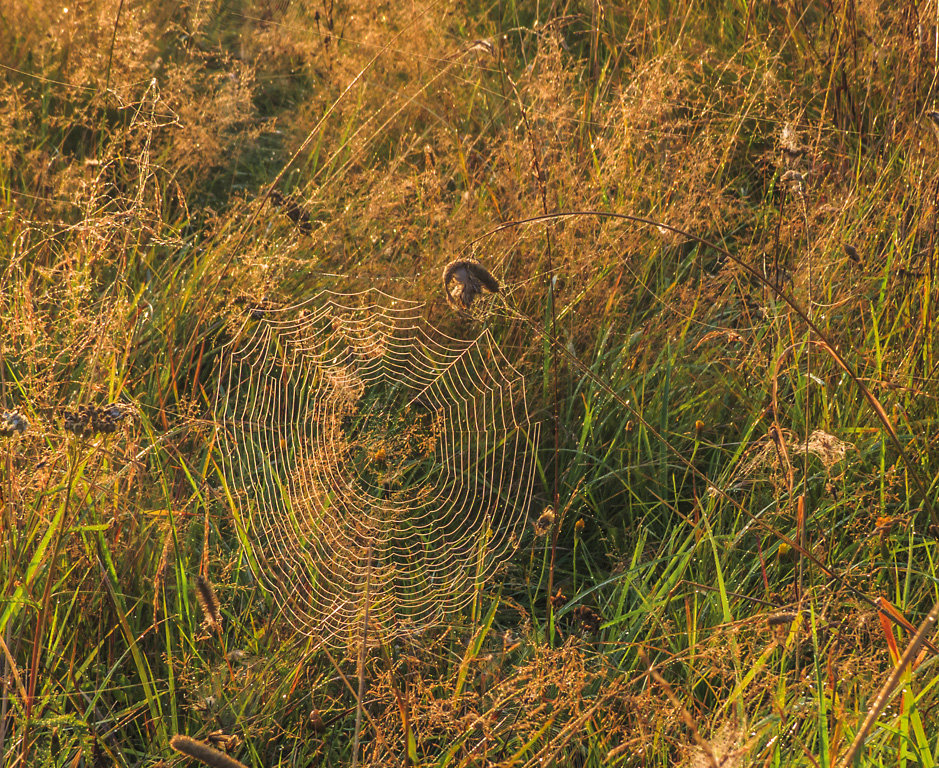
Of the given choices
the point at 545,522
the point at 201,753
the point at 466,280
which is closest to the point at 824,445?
the point at 545,522

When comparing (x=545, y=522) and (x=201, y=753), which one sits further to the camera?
(x=545, y=522)

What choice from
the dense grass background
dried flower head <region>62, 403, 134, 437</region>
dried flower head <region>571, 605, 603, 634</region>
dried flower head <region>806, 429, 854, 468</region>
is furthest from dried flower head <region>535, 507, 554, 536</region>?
dried flower head <region>62, 403, 134, 437</region>

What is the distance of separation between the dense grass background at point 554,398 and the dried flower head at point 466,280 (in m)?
0.17

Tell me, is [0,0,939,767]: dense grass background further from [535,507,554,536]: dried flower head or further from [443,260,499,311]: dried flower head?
[443,260,499,311]: dried flower head

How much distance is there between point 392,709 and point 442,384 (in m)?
0.99

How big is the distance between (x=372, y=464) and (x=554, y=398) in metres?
0.49

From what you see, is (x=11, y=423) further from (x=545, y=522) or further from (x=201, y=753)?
(x=545, y=522)

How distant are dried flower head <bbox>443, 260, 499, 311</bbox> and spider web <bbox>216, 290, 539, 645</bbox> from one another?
50cm

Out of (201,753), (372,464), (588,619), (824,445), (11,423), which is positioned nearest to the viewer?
(201,753)

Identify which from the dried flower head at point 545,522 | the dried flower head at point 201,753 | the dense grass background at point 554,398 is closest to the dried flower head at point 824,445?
the dense grass background at point 554,398

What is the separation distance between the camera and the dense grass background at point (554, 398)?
4.92 feet

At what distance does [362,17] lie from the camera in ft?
11.0

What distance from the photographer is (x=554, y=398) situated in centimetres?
229

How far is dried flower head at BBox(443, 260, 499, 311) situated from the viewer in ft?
4.31
